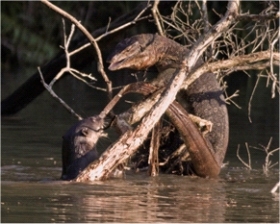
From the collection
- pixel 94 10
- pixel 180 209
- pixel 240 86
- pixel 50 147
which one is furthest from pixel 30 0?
pixel 180 209

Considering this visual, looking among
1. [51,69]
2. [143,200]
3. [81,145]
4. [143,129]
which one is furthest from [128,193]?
[51,69]

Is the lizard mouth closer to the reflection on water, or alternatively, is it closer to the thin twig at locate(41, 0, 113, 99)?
the thin twig at locate(41, 0, 113, 99)

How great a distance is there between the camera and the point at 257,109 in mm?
12438

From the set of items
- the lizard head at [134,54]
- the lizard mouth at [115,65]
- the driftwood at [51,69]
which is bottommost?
the lizard mouth at [115,65]

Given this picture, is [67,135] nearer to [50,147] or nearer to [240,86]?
Result: [50,147]

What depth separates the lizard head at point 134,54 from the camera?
7.71 metres

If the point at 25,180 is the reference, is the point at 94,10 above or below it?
above

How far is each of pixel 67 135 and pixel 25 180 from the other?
0.46 m

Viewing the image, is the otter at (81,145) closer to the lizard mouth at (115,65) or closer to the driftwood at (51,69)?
the lizard mouth at (115,65)

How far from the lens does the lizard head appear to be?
7.71 m

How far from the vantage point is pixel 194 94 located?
27.2 ft

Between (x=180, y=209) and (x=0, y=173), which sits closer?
(x=180, y=209)

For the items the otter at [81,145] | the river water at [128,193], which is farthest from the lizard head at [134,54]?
the river water at [128,193]

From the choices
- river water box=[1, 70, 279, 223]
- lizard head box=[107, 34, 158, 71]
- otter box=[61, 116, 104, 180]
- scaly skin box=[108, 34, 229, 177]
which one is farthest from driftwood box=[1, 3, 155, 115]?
otter box=[61, 116, 104, 180]
